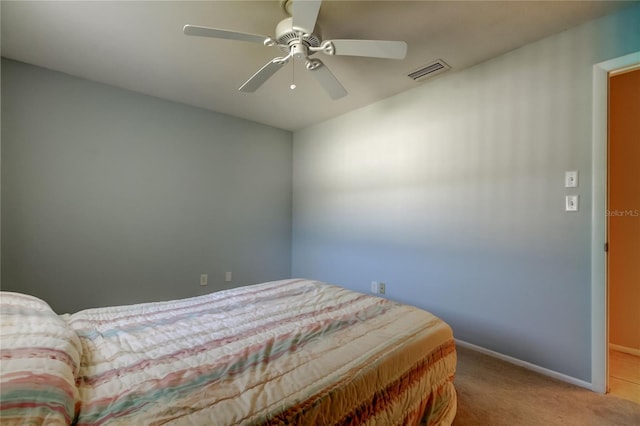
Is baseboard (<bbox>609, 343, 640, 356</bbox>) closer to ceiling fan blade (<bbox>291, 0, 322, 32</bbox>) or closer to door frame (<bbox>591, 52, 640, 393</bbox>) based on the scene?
door frame (<bbox>591, 52, 640, 393</bbox>)

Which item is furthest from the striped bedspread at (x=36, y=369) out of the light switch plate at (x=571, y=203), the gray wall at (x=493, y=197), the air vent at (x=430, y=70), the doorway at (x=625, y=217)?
the doorway at (x=625, y=217)

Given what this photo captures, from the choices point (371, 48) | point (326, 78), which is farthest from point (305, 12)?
point (326, 78)

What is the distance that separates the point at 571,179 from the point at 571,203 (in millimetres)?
163

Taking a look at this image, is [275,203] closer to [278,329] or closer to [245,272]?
[245,272]

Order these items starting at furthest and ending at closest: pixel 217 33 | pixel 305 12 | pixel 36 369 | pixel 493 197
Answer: pixel 493 197 < pixel 217 33 < pixel 305 12 < pixel 36 369

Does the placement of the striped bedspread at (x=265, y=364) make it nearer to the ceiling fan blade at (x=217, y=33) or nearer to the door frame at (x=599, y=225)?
the door frame at (x=599, y=225)

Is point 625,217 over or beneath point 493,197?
beneath

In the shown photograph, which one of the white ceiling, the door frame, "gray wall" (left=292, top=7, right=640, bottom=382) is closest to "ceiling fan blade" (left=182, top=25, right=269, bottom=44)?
the white ceiling

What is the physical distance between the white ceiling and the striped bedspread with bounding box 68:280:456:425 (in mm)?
1831

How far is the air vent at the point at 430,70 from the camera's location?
2359 millimetres

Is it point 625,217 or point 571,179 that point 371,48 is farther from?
point 625,217

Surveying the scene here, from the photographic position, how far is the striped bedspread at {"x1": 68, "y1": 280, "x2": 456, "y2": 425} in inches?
32.4

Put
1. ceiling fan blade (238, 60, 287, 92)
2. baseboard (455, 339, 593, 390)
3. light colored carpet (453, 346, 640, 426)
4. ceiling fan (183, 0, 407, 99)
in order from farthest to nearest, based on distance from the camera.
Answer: baseboard (455, 339, 593, 390) → ceiling fan blade (238, 60, 287, 92) → light colored carpet (453, 346, 640, 426) → ceiling fan (183, 0, 407, 99)

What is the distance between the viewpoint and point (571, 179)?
6.25 feet
